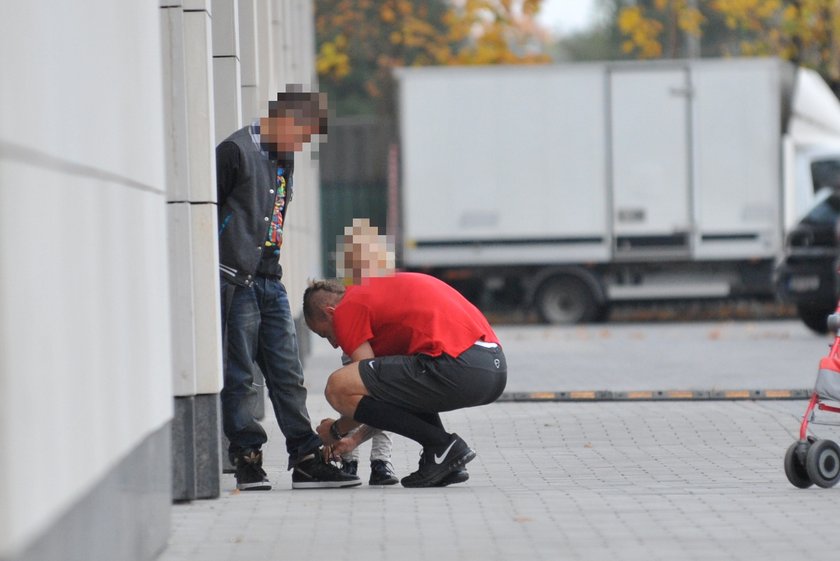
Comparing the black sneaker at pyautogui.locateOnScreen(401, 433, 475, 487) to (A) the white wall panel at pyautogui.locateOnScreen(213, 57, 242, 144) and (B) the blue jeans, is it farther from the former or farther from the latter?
(A) the white wall panel at pyautogui.locateOnScreen(213, 57, 242, 144)

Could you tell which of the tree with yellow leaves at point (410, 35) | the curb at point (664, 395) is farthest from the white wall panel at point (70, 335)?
the tree with yellow leaves at point (410, 35)

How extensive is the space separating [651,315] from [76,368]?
2254 cm

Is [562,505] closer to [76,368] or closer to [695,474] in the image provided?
[695,474]

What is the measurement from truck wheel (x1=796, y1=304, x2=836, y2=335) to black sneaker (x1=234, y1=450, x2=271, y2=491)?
12.9m

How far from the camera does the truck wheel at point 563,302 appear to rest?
2347 cm

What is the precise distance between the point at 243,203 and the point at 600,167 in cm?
1590

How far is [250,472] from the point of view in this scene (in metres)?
7.72

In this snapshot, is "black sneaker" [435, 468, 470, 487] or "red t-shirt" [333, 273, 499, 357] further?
"black sneaker" [435, 468, 470, 487]

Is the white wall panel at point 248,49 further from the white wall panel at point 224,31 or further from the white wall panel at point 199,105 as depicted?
the white wall panel at point 199,105

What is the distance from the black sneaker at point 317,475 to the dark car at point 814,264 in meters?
12.5

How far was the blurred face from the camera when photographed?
297 inches

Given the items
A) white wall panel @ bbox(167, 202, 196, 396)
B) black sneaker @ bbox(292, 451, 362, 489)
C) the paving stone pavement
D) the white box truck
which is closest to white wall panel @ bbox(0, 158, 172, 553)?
the paving stone pavement

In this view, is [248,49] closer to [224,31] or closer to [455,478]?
[224,31]

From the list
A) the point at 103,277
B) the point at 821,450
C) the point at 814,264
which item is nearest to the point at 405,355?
the point at 821,450
